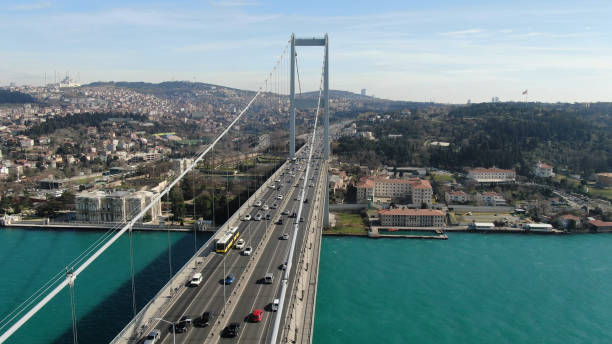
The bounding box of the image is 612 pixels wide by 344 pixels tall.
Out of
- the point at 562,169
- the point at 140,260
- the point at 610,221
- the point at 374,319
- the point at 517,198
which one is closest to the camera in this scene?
the point at 374,319

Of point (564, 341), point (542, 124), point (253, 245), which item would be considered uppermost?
point (542, 124)

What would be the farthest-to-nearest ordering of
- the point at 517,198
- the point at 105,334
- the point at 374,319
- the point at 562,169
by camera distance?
1. the point at 562,169
2. the point at 517,198
3. the point at 374,319
4. the point at 105,334

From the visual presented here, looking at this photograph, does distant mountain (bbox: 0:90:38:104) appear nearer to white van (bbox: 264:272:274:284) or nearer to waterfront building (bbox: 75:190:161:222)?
waterfront building (bbox: 75:190:161:222)

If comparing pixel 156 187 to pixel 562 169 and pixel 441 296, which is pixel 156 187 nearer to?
pixel 441 296

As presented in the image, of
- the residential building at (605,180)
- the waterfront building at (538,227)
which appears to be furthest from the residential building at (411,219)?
the residential building at (605,180)

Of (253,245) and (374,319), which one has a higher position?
(253,245)

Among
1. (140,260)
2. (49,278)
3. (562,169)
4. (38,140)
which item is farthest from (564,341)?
(38,140)
